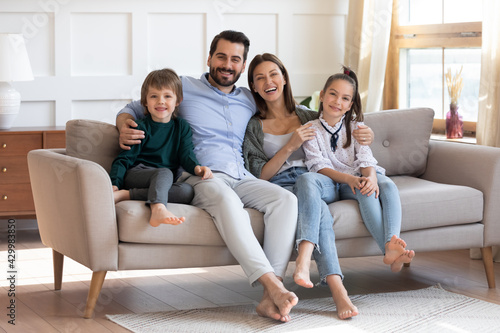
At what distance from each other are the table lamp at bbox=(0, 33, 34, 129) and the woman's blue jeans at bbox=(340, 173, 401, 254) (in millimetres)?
1988

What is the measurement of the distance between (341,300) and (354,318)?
0.28 feet

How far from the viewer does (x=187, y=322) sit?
8.74 ft

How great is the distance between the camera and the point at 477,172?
321cm

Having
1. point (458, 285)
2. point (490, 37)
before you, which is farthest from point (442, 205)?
point (490, 37)

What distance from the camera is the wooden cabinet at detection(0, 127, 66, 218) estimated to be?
3.95 meters

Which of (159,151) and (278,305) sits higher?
(159,151)

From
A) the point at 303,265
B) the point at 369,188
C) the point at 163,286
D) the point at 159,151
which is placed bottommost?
the point at 163,286

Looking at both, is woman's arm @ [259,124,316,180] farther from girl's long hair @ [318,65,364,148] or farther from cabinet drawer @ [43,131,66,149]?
cabinet drawer @ [43,131,66,149]

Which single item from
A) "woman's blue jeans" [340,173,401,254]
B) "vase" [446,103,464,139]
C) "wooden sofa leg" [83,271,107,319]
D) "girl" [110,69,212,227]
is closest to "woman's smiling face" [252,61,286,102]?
"girl" [110,69,212,227]

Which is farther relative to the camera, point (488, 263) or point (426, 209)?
point (488, 263)

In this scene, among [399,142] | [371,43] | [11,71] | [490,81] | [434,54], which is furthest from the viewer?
[371,43]

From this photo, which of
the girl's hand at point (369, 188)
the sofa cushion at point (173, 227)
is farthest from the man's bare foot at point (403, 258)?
the sofa cushion at point (173, 227)

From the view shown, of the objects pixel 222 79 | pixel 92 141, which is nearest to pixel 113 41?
pixel 222 79

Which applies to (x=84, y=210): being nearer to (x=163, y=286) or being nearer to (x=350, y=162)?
(x=163, y=286)
